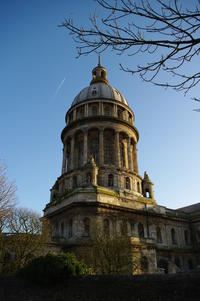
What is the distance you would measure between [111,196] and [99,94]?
19987 mm

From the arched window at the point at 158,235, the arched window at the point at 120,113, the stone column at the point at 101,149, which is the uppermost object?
the arched window at the point at 120,113

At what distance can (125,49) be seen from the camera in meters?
6.13

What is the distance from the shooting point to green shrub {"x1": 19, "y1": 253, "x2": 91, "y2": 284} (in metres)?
16.4

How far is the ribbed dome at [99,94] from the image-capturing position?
149 feet

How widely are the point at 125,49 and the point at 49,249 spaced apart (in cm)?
2470

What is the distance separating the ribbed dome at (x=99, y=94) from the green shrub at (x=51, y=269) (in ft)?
104

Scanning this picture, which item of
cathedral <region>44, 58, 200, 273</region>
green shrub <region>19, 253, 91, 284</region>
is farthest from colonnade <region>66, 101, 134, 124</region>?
green shrub <region>19, 253, 91, 284</region>

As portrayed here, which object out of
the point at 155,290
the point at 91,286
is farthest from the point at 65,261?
the point at 155,290

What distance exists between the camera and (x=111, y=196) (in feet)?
108

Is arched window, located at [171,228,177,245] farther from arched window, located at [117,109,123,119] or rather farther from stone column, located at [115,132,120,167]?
arched window, located at [117,109,123,119]

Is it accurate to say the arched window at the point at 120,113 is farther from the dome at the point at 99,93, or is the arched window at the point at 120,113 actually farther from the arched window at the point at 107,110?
the dome at the point at 99,93

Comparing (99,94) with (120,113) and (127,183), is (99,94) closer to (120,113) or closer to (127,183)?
(120,113)

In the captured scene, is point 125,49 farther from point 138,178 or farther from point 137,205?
point 138,178

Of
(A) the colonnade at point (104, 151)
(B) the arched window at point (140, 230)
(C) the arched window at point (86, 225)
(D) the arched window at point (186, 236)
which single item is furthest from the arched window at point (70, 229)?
(D) the arched window at point (186, 236)
